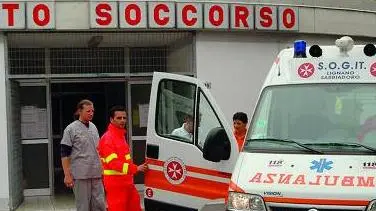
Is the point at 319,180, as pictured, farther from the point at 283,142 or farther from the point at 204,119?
the point at 204,119

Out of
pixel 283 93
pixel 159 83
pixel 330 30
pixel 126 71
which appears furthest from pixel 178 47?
pixel 283 93

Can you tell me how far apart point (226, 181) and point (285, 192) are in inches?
69.6

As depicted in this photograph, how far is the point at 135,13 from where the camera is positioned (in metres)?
10.5

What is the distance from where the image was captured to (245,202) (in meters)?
4.93

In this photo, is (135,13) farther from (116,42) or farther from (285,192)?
(285,192)

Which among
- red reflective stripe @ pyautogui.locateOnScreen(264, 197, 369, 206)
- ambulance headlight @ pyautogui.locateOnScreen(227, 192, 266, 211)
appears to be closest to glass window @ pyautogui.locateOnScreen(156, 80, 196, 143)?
ambulance headlight @ pyautogui.locateOnScreen(227, 192, 266, 211)

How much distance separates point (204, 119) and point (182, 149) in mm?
396

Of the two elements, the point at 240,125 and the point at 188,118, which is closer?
the point at 188,118

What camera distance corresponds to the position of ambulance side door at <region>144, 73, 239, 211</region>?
21.7 feet

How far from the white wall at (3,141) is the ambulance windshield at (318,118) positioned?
589cm

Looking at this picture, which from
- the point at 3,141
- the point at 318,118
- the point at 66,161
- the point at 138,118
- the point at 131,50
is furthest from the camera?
the point at 138,118

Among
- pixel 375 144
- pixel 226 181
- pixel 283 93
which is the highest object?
pixel 283 93

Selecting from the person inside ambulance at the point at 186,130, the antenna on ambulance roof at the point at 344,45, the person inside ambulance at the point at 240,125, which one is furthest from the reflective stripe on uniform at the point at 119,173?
the antenna on ambulance roof at the point at 344,45

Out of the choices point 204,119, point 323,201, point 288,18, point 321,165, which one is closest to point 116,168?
point 204,119
